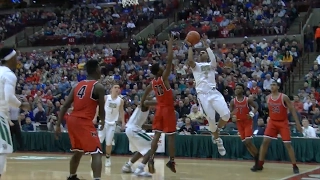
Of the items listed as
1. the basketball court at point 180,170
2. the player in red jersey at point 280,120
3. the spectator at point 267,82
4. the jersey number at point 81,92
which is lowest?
the basketball court at point 180,170

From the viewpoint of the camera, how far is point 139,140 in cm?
1143

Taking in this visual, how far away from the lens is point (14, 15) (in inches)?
1308

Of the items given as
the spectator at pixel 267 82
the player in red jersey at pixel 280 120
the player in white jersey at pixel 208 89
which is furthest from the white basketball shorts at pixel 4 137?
the spectator at pixel 267 82

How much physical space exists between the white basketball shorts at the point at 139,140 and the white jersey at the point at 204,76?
142cm

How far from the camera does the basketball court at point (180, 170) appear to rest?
11.0 meters

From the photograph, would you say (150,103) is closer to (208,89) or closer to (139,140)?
(139,140)

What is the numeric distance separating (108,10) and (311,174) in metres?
20.3

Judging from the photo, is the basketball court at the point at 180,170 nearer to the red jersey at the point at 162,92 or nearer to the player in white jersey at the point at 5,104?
the red jersey at the point at 162,92

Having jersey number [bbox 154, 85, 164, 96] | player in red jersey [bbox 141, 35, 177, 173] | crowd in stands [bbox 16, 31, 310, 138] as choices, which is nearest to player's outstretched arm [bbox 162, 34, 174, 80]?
player in red jersey [bbox 141, 35, 177, 173]

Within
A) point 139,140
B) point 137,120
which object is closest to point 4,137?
point 139,140

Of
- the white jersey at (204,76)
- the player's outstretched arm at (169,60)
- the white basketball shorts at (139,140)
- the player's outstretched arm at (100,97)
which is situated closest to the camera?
the player's outstretched arm at (100,97)

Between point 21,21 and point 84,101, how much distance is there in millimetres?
25266

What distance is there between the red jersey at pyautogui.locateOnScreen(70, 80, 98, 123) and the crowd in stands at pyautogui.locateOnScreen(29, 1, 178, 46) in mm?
18979

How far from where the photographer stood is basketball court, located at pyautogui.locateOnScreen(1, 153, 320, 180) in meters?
11.0
